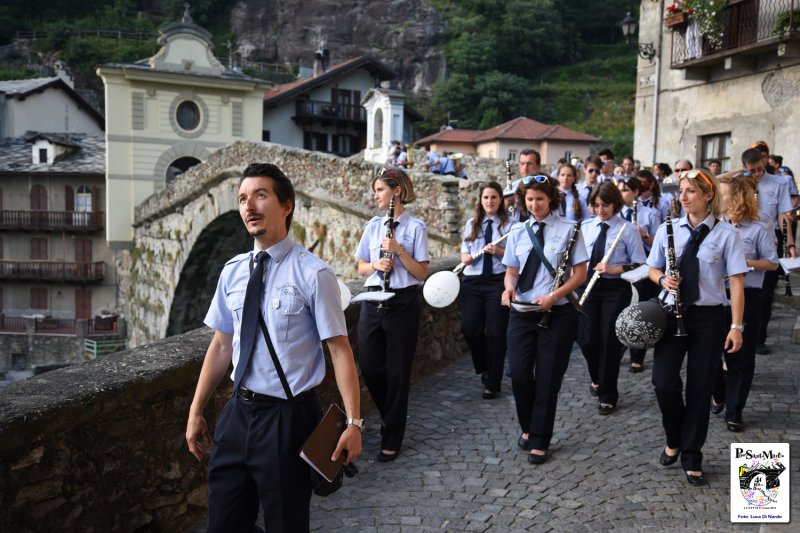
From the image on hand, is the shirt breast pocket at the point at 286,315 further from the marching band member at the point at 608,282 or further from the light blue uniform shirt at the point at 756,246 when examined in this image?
Answer: the light blue uniform shirt at the point at 756,246

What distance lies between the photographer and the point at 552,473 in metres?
4.70

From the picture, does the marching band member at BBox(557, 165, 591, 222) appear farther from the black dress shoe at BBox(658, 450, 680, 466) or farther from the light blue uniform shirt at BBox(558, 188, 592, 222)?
the black dress shoe at BBox(658, 450, 680, 466)

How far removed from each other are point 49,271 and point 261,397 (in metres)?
35.3

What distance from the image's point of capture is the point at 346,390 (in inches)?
109

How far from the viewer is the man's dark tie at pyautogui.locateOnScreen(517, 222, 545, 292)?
16.4 ft

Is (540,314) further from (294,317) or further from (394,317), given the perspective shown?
(294,317)

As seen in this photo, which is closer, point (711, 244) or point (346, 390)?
point (346, 390)

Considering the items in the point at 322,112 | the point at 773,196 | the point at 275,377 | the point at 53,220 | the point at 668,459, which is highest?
the point at 322,112

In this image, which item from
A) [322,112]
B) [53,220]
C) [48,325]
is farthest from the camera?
[322,112]

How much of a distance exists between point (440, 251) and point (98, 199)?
26.7 meters

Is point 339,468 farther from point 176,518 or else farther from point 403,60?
point 403,60

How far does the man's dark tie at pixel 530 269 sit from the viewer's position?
16.4 feet

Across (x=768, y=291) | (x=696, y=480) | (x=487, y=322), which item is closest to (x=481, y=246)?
(x=487, y=322)

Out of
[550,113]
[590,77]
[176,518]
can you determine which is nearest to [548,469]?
[176,518]
